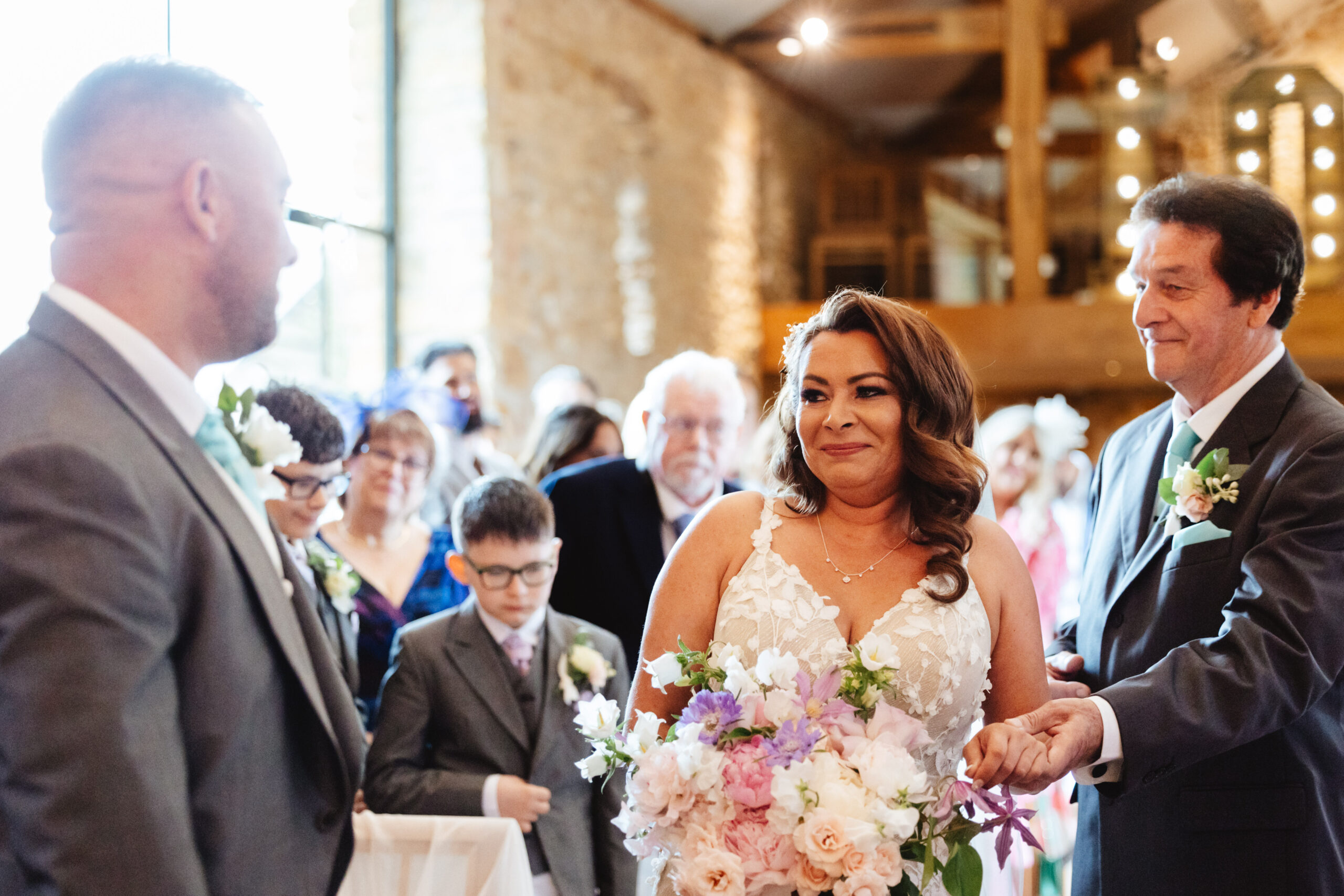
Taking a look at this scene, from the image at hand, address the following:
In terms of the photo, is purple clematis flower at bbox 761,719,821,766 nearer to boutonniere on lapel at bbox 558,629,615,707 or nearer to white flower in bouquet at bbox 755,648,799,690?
white flower in bouquet at bbox 755,648,799,690

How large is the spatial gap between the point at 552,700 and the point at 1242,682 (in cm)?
152

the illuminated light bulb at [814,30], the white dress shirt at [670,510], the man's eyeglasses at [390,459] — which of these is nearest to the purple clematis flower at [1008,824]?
the white dress shirt at [670,510]

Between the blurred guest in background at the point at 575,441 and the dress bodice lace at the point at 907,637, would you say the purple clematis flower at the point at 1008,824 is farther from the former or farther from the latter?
the blurred guest in background at the point at 575,441

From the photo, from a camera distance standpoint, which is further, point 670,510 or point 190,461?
point 670,510

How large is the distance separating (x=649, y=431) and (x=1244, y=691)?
6.22ft

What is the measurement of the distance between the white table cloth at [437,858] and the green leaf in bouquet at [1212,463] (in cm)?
156

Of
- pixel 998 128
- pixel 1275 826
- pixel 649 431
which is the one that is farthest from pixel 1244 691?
pixel 998 128

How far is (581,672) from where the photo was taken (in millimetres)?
2832

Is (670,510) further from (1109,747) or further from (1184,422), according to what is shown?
(1109,747)

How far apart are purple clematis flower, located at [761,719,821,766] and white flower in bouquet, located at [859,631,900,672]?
146mm

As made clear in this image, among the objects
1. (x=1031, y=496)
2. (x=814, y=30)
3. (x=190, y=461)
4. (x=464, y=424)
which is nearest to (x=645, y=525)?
(x=464, y=424)

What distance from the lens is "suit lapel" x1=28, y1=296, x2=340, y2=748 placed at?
1317 millimetres

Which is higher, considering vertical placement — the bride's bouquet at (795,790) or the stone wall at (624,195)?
the stone wall at (624,195)

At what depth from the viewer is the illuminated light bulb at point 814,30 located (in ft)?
37.8
